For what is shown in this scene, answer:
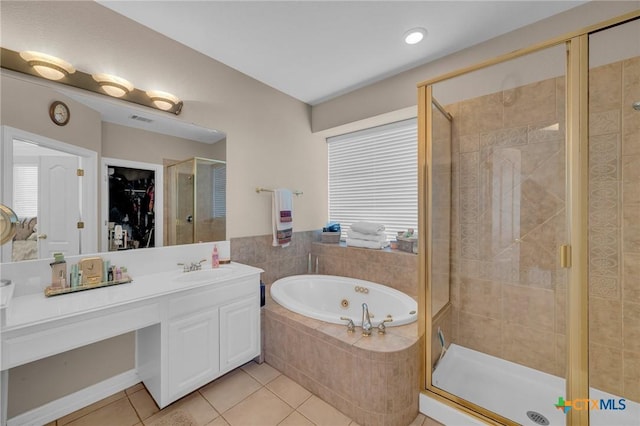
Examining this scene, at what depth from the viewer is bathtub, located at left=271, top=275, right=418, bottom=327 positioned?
7.21 ft

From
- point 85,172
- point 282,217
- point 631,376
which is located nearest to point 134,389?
point 85,172

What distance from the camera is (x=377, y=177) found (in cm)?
302

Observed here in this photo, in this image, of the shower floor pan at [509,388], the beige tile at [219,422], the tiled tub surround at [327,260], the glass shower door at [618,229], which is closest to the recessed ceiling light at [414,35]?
the glass shower door at [618,229]

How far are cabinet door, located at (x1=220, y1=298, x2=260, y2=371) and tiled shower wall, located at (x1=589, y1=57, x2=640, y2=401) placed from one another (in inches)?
85.9

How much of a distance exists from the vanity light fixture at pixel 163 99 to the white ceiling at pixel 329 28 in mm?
475

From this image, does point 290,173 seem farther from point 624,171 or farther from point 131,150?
point 624,171

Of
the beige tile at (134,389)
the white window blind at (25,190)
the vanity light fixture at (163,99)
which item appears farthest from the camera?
the vanity light fixture at (163,99)

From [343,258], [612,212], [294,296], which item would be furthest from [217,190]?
[612,212]

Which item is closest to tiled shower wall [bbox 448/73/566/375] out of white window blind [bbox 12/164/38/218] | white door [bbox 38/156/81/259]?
white door [bbox 38/156/81/259]

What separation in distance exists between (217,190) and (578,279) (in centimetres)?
250

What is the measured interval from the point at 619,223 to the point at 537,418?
1.26m

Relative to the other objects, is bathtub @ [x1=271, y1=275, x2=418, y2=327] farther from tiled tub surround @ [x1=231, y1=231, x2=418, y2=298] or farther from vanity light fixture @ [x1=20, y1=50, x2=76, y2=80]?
vanity light fixture @ [x1=20, y1=50, x2=76, y2=80]

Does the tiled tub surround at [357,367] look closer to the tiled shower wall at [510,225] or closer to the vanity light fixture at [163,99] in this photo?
the tiled shower wall at [510,225]

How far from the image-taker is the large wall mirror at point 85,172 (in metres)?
1.42
